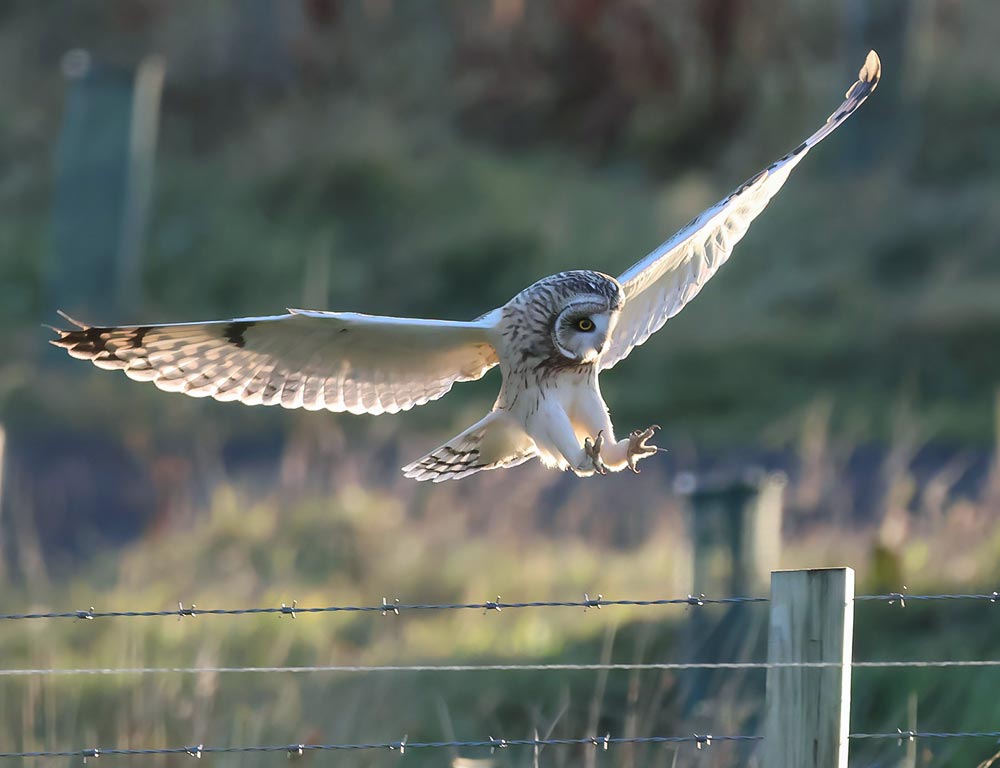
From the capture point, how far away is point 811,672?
3.40 metres

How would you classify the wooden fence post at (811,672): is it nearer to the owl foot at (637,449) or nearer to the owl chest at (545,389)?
the owl foot at (637,449)

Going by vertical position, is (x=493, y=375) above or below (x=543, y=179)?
below

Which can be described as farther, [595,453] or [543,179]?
[543,179]

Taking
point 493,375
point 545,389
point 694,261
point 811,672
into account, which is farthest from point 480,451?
point 493,375

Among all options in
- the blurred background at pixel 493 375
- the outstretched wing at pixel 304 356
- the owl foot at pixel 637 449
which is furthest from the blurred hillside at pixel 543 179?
the owl foot at pixel 637 449

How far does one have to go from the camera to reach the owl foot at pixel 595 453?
385 centimetres

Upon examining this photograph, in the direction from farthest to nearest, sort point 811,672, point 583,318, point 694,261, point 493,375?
point 493,375
point 694,261
point 583,318
point 811,672

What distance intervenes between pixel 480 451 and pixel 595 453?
1.89 ft

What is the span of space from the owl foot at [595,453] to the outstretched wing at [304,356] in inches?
16.5

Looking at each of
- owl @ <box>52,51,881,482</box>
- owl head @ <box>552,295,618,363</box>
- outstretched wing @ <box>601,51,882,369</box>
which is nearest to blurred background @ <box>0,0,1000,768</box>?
owl @ <box>52,51,881,482</box>

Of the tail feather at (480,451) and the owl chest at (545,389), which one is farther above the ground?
the owl chest at (545,389)

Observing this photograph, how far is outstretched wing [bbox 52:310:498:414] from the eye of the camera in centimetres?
407

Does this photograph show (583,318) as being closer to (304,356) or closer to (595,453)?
(595,453)

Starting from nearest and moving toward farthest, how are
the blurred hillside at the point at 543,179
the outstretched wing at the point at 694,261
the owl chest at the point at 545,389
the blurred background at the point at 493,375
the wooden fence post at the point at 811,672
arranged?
the wooden fence post at the point at 811,672
the owl chest at the point at 545,389
the outstretched wing at the point at 694,261
the blurred background at the point at 493,375
the blurred hillside at the point at 543,179
